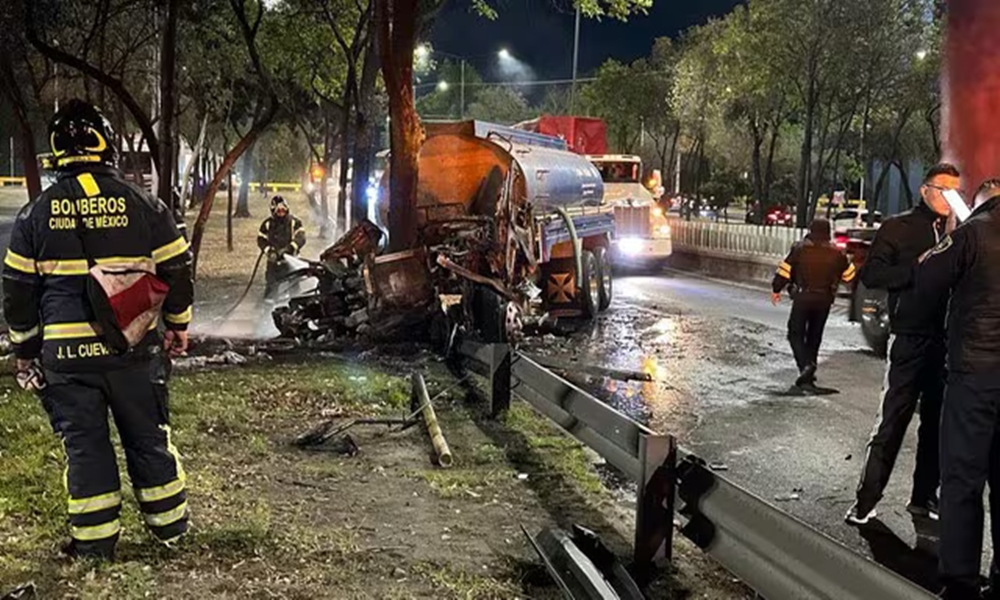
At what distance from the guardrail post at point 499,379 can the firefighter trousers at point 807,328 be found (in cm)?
340

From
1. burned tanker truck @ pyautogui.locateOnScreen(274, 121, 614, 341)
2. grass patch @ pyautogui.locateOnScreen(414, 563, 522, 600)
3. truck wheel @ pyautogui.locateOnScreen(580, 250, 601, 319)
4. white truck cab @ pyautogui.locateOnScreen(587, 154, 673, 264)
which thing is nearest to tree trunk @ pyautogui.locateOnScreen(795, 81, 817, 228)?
white truck cab @ pyautogui.locateOnScreen(587, 154, 673, 264)

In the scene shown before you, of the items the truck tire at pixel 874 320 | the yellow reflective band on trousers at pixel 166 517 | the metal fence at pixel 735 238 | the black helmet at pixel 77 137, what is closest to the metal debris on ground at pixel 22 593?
the yellow reflective band on trousers at pixel 166 517

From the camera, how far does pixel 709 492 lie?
417cm

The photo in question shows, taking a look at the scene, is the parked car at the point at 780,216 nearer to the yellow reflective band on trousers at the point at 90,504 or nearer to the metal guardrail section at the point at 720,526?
the metal guardrail section at the point at 720,526

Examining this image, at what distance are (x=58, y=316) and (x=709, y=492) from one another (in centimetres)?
298

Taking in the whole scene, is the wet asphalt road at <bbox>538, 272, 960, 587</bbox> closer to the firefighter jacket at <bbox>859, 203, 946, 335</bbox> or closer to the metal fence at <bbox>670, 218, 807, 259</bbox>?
the firefighter jacket at <bbox>859, 203, 946, 335</bbox>

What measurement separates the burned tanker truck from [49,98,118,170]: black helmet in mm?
6359

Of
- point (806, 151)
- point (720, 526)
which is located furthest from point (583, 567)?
point (806, 151)

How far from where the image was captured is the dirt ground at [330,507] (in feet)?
14.1

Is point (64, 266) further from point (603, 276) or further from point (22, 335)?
point (603, 276)

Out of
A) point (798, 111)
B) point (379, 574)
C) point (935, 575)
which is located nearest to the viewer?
point (379, 574)

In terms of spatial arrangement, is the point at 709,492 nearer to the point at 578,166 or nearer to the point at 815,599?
the point at 815,599

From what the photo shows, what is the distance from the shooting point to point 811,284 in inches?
364

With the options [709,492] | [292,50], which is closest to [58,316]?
[709,492]
